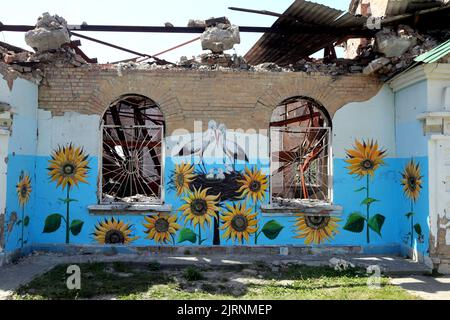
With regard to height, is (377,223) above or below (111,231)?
above

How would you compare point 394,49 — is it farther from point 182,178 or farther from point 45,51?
point 45,51

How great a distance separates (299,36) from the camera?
8.08 m

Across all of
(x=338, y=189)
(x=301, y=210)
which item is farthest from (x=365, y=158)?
(x=301, y=210)

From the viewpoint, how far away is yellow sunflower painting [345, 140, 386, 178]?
744 centimetres

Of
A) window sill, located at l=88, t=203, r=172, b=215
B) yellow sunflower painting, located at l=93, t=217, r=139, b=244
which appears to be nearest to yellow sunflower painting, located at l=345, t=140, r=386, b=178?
window sill, located at l=88, t=203, r=172, b=215

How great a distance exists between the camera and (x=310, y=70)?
24.6 feet

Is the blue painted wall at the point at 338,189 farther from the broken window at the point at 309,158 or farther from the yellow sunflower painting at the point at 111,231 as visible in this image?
the broken window at the point at 309,158

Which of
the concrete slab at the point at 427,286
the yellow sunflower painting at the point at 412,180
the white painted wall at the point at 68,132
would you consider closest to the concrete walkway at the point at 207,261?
the concrete slab at the point at 427,286

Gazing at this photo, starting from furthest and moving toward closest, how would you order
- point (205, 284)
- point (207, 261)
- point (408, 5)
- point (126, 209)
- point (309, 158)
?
point (309, 158) < point (408, 5) < point (126, 209) < point (207, 261) < point (205, 284)

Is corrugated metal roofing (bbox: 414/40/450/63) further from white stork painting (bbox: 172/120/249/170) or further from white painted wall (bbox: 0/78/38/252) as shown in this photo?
white painted wall (bbox: 0/78/38/252)

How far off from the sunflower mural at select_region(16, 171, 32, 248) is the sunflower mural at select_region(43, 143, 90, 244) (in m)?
0.36

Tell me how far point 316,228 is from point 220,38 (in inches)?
150

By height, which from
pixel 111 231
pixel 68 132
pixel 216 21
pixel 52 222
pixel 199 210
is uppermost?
pixel 216 21

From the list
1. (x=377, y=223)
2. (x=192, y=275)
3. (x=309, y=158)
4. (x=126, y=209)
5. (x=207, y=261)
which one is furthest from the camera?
(x=309, y=158)
